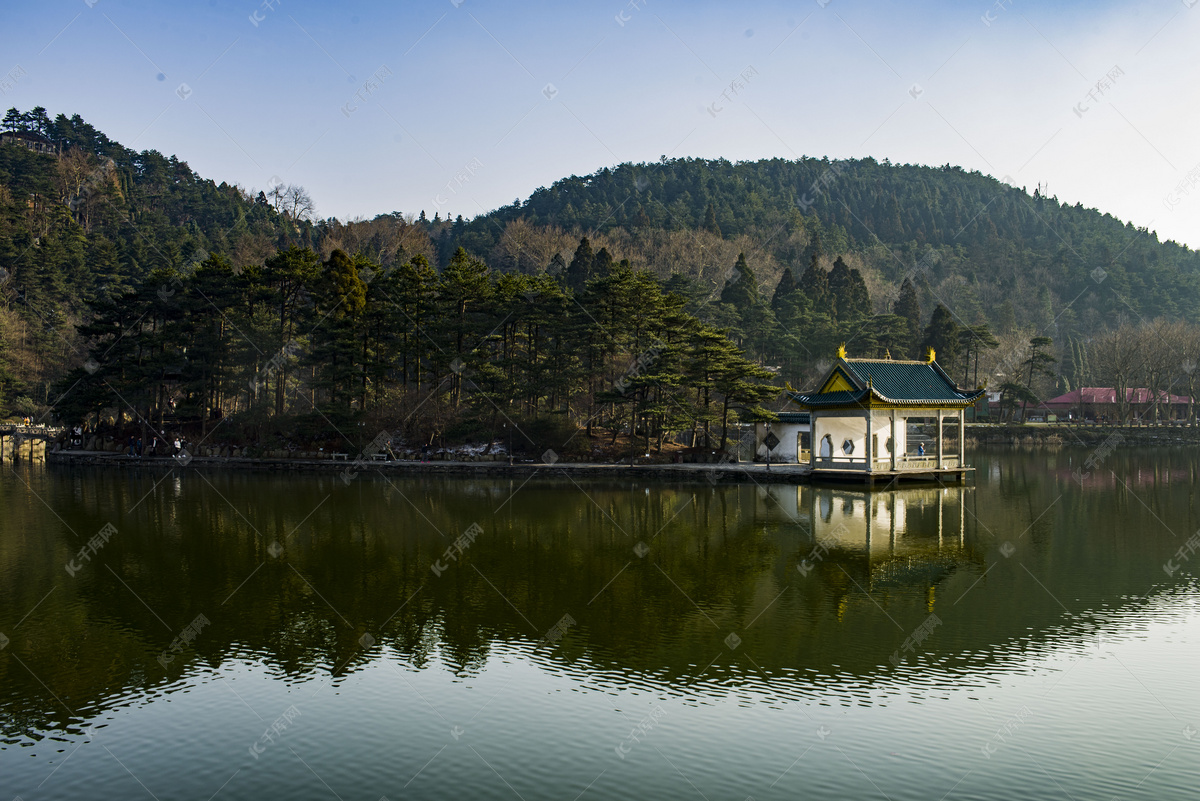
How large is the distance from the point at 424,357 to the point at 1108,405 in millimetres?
65332

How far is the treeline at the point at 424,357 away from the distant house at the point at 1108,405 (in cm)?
4873

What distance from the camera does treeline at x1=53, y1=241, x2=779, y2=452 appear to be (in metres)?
41.0

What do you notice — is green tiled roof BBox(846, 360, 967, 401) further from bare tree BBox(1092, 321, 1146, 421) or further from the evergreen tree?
bare tree BBox(1092, 321, 1146, 421)

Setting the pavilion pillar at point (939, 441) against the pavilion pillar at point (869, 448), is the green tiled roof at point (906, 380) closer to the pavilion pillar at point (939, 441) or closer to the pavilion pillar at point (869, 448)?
the pavilion pillar at point (939, 441)

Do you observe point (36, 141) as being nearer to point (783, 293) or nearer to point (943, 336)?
point (783, 293)

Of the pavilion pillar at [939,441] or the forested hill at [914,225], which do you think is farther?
the forested hill at [914,225]

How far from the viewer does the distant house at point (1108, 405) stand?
78.0m

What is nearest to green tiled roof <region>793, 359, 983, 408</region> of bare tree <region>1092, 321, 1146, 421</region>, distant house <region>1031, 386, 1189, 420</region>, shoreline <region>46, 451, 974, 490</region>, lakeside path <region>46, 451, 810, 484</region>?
shoreline <region>46, 451, 974, 490</region>

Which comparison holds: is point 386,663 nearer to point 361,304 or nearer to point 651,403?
point 651,403

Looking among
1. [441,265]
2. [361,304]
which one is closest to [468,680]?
[361,304]

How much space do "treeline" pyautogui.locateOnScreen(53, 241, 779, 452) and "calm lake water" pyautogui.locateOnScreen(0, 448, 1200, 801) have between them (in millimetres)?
17713

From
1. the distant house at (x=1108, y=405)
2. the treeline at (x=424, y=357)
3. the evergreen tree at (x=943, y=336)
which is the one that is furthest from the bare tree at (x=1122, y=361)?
the treeline at (x=424, y=357)

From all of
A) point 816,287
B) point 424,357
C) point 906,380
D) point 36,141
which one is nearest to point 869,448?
point 906,380

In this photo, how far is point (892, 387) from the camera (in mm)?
35219
